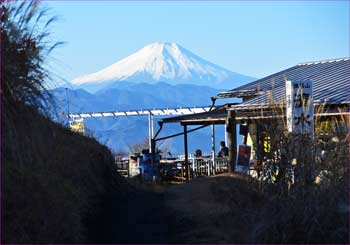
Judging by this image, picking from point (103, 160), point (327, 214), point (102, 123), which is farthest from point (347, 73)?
point (102, 123)

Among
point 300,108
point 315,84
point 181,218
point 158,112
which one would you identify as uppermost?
point 158,112

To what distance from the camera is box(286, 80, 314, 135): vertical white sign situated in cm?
924

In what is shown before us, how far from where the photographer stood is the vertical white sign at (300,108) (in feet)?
30.3

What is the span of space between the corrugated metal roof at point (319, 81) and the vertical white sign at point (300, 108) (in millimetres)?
6140

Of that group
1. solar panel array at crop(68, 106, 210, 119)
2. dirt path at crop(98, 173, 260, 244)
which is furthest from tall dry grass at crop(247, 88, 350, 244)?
solar panel array at crop(68, 106, 210, 119)

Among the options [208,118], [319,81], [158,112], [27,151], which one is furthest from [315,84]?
[158,112]

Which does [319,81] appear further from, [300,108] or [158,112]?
[158,112]

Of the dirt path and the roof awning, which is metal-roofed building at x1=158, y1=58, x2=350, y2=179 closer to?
the roof awning

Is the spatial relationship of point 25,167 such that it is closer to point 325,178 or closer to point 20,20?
point 20,20

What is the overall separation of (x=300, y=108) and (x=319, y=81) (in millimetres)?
11718

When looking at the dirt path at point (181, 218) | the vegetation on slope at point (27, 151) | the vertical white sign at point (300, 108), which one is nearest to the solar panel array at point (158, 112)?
the dirt path at point (181, 218)

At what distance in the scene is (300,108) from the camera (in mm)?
9555

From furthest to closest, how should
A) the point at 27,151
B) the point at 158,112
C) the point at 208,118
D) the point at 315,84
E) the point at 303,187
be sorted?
the point at 158,112
the point at 208,118
the point at 315,84
the point at 303,187
the point at 27,151

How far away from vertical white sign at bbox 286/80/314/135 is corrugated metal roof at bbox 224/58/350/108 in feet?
20.1
